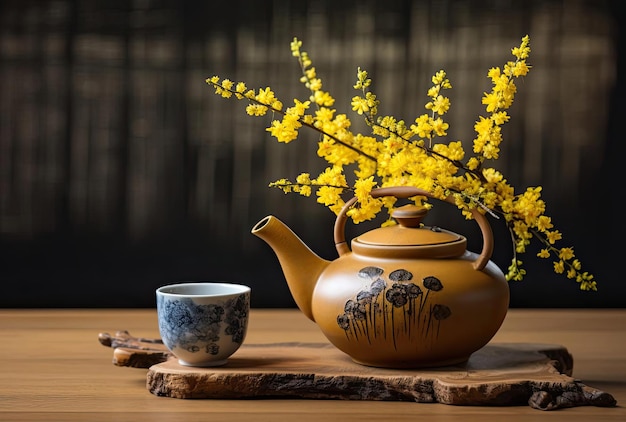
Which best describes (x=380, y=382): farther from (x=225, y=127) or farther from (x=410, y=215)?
(x=225, y=127)

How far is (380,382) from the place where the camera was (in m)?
0.92

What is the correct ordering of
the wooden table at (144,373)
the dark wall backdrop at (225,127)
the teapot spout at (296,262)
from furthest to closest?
the dark wall backdrop at (225,127) < the teapot spout at (296,262) < the wooden table at (144,373)

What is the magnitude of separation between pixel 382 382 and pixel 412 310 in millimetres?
77

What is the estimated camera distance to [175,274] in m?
1.58

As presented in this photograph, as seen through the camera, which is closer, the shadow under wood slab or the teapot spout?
the shadow under wood slab

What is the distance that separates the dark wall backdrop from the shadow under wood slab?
1.89ft

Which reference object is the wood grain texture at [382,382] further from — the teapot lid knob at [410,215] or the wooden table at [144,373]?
the teapot lid knob at [410,215]

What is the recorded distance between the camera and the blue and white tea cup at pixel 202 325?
95cm

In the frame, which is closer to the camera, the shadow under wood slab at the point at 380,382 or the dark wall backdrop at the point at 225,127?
the shadow under wood slab at the point at 380,382

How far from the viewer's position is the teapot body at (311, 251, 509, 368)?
3.03ft

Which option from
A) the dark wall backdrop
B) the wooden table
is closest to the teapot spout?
the wooden table

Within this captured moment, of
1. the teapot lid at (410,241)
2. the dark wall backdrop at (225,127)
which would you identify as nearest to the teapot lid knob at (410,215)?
the teapot lid at (410,241)

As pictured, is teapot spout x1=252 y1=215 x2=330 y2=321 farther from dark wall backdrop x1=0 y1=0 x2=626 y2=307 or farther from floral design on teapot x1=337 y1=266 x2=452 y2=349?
dark wall backdrop x1=0 y1=0 x2=626 y2=307

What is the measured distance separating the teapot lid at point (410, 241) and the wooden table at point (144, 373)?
151 millimetres
